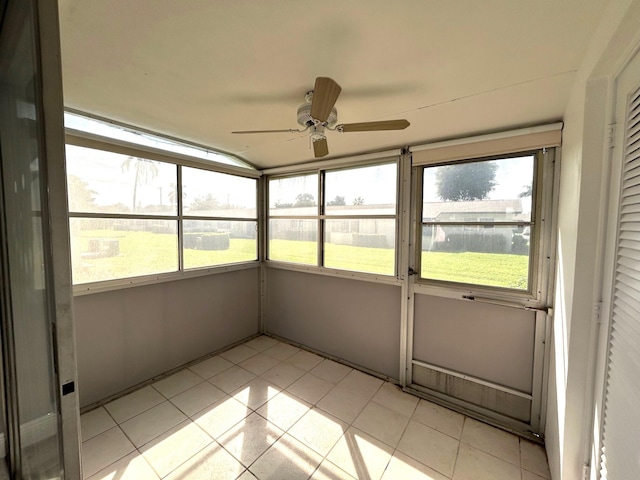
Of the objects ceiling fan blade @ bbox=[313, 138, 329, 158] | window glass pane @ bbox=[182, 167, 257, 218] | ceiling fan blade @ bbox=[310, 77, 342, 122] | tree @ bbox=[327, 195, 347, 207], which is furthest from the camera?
tree @ bbox=[327, 195, 347, 207]

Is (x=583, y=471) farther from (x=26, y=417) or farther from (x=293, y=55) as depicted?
(x=26, y=417)

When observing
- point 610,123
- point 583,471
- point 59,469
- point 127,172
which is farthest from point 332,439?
point 127,172

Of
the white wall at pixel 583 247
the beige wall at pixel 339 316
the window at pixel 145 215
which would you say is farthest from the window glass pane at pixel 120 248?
the white wall at pixel 583 247

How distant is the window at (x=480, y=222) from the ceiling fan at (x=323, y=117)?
3.35ft

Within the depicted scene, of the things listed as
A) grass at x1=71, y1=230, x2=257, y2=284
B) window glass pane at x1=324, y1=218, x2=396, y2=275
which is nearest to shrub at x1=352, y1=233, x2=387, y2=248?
window glass pane at x1=324, y1=218, x2=396, y2=275

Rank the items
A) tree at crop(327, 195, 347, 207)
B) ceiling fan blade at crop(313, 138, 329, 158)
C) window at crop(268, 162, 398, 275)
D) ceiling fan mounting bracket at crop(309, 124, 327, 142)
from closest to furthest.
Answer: ceiling fan mounting bracket at crop(309, 124, 327, 142)
ceiling fan blade at crop(313, 138, 329, 158)
window at crop(268, 162, 398, 275)
tree at crop(327, 195, 347, 207)

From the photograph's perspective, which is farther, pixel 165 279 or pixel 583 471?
pixel 165 279

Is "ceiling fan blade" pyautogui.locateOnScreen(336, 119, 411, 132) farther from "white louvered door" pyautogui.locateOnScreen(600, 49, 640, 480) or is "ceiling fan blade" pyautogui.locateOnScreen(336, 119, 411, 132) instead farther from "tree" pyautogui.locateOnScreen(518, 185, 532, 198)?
"tree" pyautogui.locateOnScreen(518, 185, 532, 198)

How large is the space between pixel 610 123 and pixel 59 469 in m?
2.45

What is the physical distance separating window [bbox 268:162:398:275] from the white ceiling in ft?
2.78

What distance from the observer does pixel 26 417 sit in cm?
111

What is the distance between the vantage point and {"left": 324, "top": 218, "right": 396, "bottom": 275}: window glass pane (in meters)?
2.60

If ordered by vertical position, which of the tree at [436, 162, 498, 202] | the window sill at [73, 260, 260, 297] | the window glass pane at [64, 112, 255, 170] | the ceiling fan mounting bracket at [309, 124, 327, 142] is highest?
the window glass pane at [64, 112, 255, 170]

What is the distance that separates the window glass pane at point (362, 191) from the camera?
8.42ft
